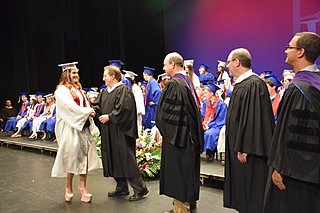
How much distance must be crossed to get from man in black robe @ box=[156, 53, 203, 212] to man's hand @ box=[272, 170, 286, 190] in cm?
117

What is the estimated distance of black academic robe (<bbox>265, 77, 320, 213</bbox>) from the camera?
210 centimetres

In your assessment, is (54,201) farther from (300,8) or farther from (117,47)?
(117,47)

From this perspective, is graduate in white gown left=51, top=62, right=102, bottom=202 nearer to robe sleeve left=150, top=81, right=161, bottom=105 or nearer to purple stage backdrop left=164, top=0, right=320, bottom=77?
robe sleeve left=150, top=81, right=161, bottom=105

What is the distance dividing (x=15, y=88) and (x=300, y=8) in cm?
1081

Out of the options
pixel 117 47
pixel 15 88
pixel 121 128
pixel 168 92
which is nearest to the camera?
pixel 168 92

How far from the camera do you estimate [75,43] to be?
12.6 metres

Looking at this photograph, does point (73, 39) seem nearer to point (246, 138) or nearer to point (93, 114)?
point (93, 114)

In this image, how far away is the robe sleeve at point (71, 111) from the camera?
13.0ft

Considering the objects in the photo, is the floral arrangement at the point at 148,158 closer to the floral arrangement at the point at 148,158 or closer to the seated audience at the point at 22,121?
the floral arrangement at the point at 148,158

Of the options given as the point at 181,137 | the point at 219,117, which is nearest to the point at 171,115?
the point at 181,137

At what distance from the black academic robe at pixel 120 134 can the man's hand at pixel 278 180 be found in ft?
7.13

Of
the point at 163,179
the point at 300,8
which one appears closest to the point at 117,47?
the point at 300,8

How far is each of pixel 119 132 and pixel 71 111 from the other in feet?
2.04

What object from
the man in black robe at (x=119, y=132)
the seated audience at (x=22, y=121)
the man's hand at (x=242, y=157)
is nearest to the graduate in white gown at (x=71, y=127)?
the man in black robe at (x=119, y=132)
